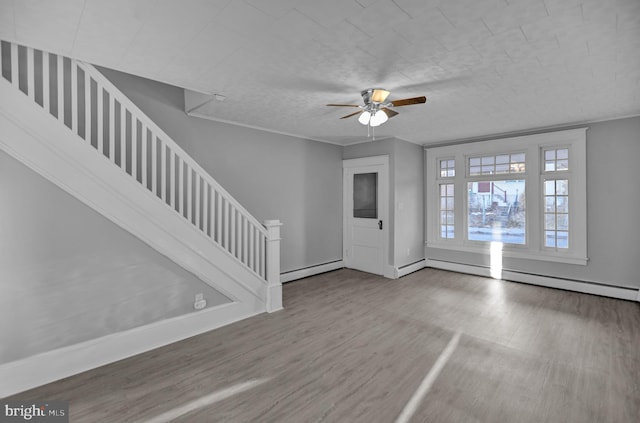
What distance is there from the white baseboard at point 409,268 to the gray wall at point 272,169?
1.28m

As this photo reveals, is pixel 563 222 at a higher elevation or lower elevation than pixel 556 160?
lower

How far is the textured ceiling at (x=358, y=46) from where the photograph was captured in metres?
1.77

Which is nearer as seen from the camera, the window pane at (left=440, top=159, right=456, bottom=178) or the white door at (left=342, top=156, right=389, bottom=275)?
the white door at (left=342, top=156, right=389, bottom=275)

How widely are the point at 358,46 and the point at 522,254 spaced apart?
462 cm

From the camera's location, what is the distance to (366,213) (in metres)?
5.72

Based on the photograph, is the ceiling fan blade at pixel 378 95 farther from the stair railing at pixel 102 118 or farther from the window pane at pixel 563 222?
the window pane at pixel 563 222

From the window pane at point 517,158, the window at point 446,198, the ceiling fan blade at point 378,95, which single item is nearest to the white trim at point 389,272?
the window at point 446,198

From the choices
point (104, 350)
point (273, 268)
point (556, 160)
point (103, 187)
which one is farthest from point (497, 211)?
point (104, 350)

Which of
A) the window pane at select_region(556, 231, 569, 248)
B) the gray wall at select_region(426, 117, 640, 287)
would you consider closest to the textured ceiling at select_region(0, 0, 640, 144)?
the gray wall at select_region(426, 117, 640, 287)

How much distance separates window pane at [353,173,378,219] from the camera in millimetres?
5562

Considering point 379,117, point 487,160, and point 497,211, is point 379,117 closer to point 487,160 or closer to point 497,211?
point 487,160

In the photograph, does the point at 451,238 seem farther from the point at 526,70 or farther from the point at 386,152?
the point at 526,70

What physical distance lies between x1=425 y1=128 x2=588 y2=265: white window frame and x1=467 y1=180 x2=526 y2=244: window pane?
102mm

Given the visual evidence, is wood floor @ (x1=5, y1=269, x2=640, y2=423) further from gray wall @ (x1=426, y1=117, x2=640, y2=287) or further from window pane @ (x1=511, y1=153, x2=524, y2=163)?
window pane @ (x1=511, y1=153, x2=524, y2=163)
